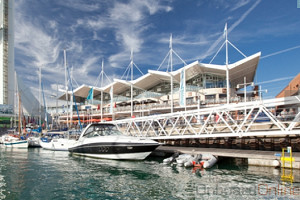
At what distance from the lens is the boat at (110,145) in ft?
54.7

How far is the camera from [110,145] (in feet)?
57.1

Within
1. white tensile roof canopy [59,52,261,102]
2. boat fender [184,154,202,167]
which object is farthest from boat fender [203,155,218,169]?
white tensile roof canopy [59,52,261,102]

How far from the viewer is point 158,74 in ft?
169

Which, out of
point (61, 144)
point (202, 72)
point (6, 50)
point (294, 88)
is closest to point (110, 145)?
point (61, 144)

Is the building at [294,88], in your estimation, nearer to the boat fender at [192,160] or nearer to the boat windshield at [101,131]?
the boat fender at [192,160]

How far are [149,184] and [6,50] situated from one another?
105 metres

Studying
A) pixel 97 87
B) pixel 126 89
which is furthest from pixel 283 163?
pixel 97 87

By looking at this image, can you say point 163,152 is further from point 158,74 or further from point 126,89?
point 126,89

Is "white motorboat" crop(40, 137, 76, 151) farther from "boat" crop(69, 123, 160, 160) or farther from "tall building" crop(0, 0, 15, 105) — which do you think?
"tall building" crop(0, 0, 15, 105)

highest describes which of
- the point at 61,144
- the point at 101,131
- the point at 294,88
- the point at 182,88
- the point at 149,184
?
the point at 294,88

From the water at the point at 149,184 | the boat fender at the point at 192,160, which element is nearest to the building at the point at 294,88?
the boat fender at the point at 192,160

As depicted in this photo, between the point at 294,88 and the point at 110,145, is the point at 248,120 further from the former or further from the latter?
the point at 294,88

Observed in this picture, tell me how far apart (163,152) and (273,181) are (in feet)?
34.4

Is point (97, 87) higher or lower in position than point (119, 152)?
higher
